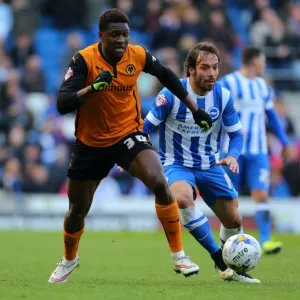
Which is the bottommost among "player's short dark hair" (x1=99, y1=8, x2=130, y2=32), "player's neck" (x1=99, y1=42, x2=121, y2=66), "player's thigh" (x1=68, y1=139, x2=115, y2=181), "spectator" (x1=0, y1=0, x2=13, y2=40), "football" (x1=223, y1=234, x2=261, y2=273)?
"football" (x1=223, y1=234, x2=261, y2=273)

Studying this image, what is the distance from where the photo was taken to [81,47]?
68.6 feet

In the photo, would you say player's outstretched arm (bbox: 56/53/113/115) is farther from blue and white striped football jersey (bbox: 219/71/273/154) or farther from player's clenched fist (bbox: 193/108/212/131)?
blue and white striped football jersey (bbox: 219/71/273/154)

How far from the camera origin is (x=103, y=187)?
17719mm

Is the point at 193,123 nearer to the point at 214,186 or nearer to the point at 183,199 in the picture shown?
the point at 214,186

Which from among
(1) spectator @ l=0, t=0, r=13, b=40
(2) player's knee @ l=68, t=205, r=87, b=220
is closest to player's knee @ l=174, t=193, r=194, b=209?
(2) player's knee @ l=68, t=205, r=87, b=220

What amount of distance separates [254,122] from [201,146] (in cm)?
341

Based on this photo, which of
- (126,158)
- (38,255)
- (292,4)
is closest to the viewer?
(126,158)

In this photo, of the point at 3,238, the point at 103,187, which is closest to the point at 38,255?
the point at 3,238

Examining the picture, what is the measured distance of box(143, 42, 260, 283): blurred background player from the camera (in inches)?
349

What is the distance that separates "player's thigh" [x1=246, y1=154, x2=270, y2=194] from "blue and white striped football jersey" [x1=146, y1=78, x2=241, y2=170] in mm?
3210

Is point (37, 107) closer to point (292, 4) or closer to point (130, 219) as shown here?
point (130, 219)

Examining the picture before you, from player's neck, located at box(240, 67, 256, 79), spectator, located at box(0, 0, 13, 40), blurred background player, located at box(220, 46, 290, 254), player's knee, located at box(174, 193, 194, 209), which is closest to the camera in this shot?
player's knee, located at box(174, 193, 194, 209)

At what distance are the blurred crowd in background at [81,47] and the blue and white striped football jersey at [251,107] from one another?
5.05m

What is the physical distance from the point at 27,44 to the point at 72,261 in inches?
507
